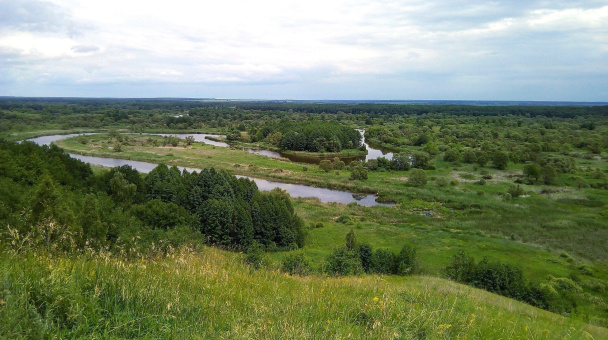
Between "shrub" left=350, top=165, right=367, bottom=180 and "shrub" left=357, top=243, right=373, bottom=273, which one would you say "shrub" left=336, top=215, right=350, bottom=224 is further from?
"shrub" left=350, top=165, right=367, bottom=180

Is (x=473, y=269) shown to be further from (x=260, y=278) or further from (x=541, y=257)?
(x=260, y=278)

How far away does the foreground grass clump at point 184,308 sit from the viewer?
3.76 m

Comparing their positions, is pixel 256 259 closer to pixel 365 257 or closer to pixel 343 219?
pixel 365 257

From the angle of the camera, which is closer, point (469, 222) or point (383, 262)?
point (383, 262)

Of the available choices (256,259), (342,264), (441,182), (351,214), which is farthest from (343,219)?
(441,182)

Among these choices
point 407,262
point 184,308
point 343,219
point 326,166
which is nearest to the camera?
point 184,308

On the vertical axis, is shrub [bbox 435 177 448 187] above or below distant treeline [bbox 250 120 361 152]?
below

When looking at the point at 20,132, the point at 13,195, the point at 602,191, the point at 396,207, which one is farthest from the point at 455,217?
the point at 20,132

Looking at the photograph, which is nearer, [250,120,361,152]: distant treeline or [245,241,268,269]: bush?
[245,241,268,269]: bush

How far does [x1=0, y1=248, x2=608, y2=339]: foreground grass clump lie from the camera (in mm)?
3756

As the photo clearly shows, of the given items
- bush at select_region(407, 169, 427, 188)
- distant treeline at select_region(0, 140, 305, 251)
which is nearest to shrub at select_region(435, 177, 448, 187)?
bush at select_region(407, 169, 427, 188)

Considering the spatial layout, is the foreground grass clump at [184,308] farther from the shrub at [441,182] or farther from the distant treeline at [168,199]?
the shrub at [441,182]

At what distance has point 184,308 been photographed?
4711 mm

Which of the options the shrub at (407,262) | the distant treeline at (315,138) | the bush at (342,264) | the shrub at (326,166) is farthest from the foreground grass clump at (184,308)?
the distant treeline at (315,138)
